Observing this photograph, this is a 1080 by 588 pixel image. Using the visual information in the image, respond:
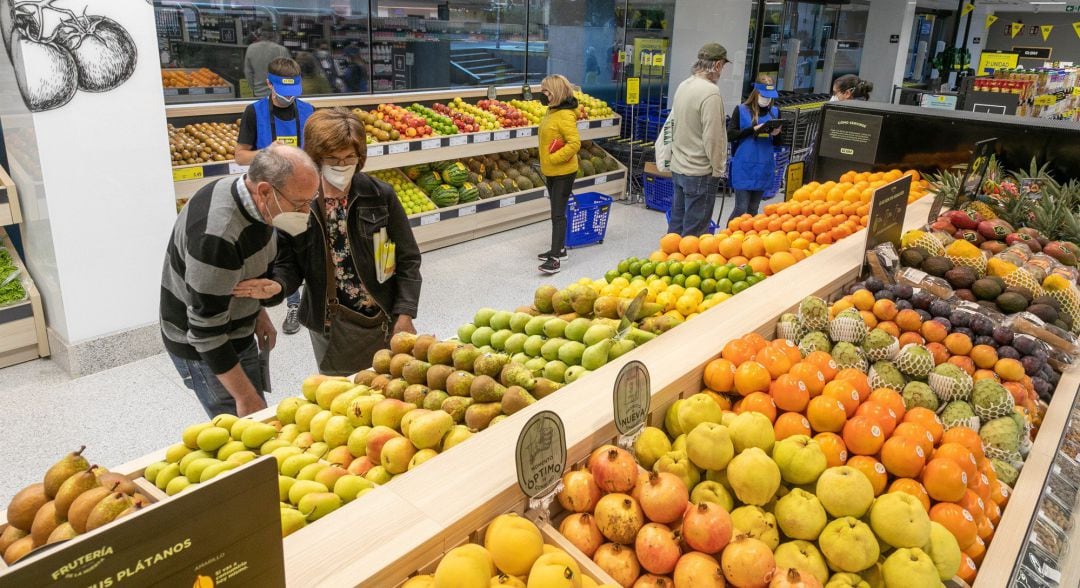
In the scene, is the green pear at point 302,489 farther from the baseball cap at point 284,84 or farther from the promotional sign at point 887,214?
the baseball cap at point 284,84

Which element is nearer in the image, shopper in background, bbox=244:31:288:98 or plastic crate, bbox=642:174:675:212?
shopper in background, bbox=244:31:288:98

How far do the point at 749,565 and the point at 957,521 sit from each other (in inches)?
25.3

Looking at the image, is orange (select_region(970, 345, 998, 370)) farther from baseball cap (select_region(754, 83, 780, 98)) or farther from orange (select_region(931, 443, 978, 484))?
baseball cap (select_region(754, 83, 780, 98))

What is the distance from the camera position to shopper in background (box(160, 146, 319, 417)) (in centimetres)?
235

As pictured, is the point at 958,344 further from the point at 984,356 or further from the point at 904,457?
the point at 904,457

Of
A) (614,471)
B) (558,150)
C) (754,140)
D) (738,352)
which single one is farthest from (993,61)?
(614,471)

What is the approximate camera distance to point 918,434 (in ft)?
5.85

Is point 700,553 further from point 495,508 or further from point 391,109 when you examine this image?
point 391,109

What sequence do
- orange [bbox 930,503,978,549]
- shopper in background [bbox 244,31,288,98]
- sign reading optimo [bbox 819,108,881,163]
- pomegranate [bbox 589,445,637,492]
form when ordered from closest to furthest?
pomegranate [bbox 589,445,637,492] → orange [bbox 930,503,978,549] → sign reading optimo [bbox 819,108,881,163] → shopper in background [bbox 244,31,288,98]

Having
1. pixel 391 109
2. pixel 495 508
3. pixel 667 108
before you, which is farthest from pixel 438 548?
pixel 667 108

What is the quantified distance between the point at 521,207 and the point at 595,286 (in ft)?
15.4

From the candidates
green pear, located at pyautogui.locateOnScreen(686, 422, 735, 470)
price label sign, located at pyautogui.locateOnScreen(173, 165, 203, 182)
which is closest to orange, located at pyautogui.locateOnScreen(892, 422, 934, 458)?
green pear, located at pyautogui.locateOnScreen(686, 422, 735, 470)

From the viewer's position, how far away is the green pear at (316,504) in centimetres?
154

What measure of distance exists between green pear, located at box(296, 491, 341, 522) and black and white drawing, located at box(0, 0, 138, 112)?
330 centimetres
